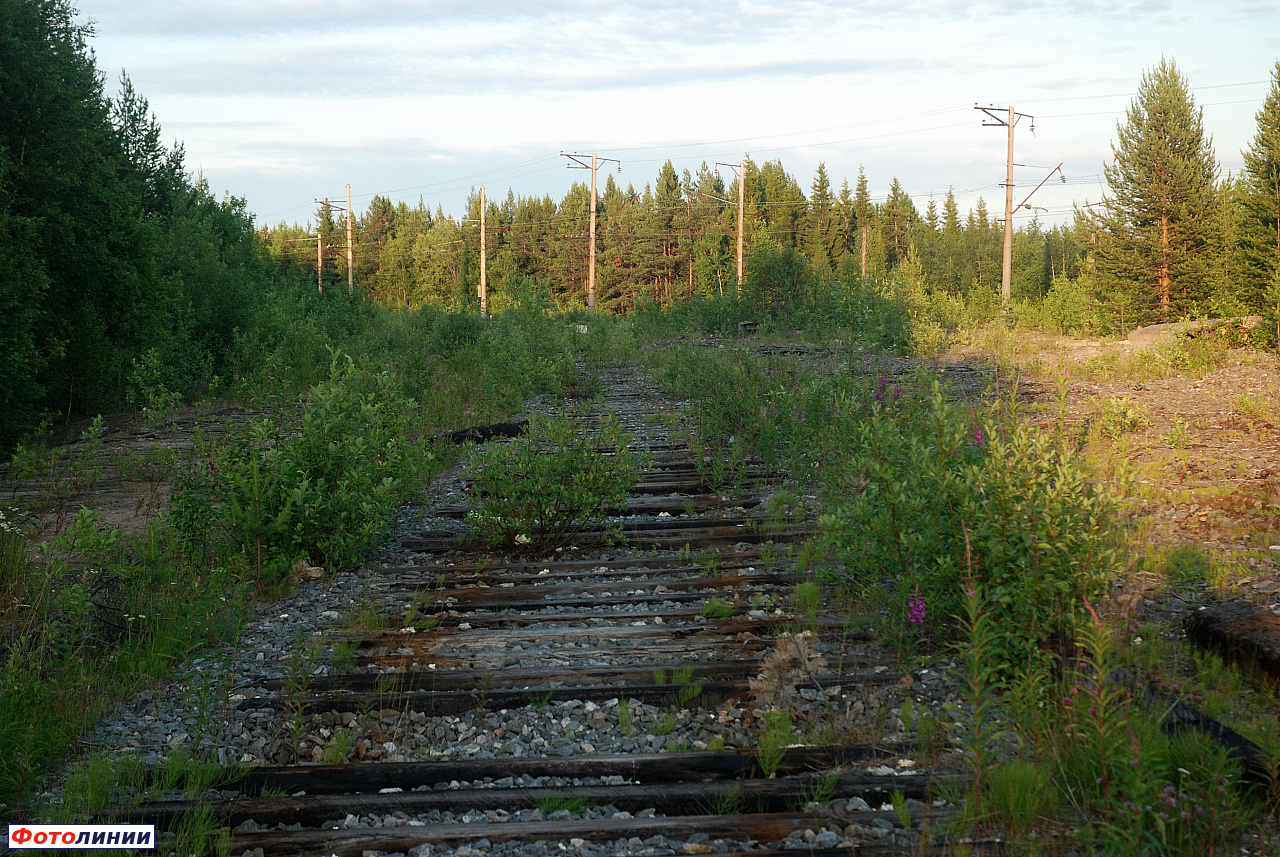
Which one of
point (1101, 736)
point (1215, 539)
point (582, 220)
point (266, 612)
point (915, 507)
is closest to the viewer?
point (1101, 736)

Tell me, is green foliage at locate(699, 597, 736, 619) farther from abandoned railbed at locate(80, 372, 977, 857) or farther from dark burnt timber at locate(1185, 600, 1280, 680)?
dark burnt timber at locate(1185, 600, 1280, 680)

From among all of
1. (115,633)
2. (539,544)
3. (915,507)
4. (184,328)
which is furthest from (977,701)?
(184,328)

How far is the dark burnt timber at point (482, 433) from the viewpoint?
35.4 ft

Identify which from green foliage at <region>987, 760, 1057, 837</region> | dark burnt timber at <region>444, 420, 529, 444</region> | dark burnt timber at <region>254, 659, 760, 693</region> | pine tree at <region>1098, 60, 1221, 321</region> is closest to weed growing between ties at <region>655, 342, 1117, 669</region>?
green foliage at <region>987, 760, 1057, 837</region>

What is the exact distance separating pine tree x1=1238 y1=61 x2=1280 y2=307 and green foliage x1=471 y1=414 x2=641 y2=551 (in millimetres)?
19405

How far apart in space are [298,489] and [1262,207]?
2288 cm

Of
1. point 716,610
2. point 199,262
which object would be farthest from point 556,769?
point 199,262

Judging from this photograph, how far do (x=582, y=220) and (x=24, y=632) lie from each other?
74.1m

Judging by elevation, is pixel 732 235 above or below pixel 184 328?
above

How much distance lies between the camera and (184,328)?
1847 cm

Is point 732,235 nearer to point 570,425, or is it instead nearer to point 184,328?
point 184,328

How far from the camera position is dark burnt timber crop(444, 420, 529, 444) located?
425 inches

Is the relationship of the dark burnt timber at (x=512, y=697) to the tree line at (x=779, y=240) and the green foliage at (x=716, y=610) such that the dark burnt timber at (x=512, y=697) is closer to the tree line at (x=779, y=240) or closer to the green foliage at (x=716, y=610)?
the green foliage at (x=716, y=610)

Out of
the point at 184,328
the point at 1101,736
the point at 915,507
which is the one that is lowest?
the point at 1101,736
